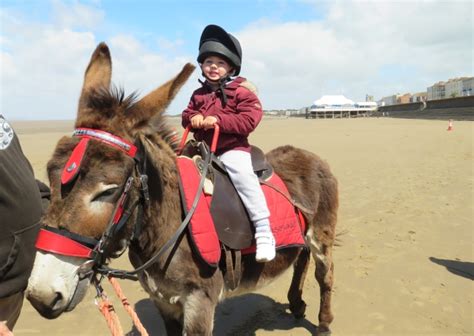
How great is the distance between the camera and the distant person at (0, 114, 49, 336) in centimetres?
182

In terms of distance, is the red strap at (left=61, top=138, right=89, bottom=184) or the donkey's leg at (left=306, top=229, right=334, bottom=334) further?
the donkey's leg at (left=306, top=229, right=334, bottom=334)

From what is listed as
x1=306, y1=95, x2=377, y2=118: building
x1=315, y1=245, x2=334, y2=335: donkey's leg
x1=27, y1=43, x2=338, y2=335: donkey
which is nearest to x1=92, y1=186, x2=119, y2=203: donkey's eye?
x1=27, y1=43, x2=338, y2=335: donkey

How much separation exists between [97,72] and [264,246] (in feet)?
5.88

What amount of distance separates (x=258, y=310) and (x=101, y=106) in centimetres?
357

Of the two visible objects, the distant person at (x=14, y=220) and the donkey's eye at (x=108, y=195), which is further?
the donkey's eye at (x=108, y=195)

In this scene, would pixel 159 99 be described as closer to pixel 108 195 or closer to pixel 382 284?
pixel 108 195

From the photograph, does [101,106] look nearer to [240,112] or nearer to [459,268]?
[240,112]

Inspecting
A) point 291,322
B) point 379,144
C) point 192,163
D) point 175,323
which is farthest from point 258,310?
point 379,144

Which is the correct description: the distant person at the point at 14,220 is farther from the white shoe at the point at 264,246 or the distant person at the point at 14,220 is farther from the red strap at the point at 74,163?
the white shoe at the point at 264,246

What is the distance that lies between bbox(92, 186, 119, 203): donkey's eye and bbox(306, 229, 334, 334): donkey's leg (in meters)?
2.70

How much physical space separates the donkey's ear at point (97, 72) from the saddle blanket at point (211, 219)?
0.78 metres

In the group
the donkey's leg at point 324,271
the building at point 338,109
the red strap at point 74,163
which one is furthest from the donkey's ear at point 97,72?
the building at point 338,109

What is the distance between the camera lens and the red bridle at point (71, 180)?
1918 mm

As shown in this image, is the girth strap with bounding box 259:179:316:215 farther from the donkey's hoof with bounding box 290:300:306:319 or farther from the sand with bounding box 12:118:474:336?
the sand with bounding box 12:118:474:336
